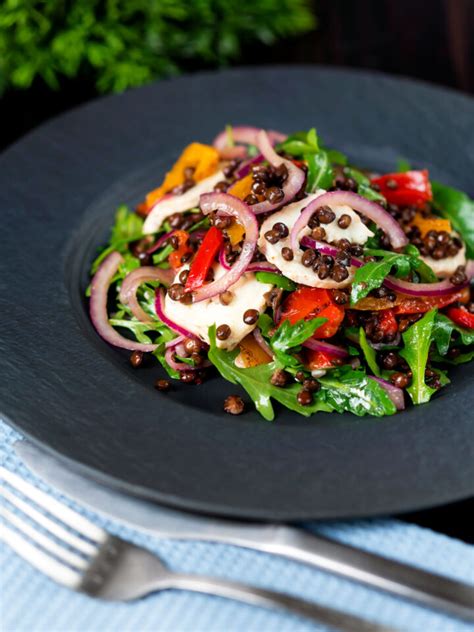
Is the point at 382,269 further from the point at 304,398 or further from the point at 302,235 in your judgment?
the point at 304,398

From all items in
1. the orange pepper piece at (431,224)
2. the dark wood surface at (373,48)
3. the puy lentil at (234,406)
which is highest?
the puy lentil at (234,406)

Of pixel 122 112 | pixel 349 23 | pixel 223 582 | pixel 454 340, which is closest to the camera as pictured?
pixel 223 582

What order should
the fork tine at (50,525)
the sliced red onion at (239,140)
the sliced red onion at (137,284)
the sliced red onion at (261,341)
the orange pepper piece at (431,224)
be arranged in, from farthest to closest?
the sliced red onion at (239,140), the orange pepper piece at (431,224), the sliced red onion at (137,284), the sliced red onion at (261,341), the fork tine at (50,525)

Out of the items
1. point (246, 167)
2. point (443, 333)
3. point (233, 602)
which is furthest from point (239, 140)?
point (233, 602)

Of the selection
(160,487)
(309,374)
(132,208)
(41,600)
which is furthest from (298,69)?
(41,600)

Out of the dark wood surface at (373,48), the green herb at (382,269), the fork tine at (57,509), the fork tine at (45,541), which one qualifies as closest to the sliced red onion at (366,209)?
the green herb at (382,269)

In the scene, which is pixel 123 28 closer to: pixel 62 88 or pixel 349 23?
pixel 62 88

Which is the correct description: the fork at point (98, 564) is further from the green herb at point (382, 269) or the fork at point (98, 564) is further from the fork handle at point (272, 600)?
the green herb at point (382, 269)
